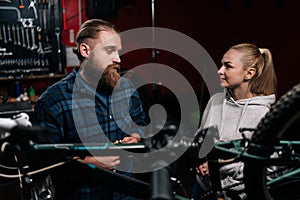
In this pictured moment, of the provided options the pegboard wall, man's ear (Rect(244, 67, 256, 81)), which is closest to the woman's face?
man's ear (Rect(244, 67, 256, 81))

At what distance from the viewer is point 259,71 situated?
61.9 inches

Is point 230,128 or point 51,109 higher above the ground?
point 51,109

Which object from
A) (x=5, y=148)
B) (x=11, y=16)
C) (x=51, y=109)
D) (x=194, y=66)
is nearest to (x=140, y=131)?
(x=51, y=109)

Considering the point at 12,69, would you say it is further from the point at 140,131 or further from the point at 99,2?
the point at 140,131

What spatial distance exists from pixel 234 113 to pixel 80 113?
708mm

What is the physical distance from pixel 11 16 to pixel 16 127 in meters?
2.74

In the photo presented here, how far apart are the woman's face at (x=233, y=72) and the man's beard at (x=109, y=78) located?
521 mm

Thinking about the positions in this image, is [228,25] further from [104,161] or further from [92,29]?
[104,161]

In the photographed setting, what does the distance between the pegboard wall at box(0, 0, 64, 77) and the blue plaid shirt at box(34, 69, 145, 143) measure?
6.67ft

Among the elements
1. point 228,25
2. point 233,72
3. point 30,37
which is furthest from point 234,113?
point 228,25

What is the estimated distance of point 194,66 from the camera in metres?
4.10

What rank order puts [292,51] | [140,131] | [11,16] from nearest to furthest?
[140,131]
[11,16]
[292,51]

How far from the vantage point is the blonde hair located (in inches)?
61.2

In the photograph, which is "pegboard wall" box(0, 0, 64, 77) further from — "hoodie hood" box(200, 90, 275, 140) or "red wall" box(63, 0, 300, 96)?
"hoodie hood" box(200, 90, 275, 140)
